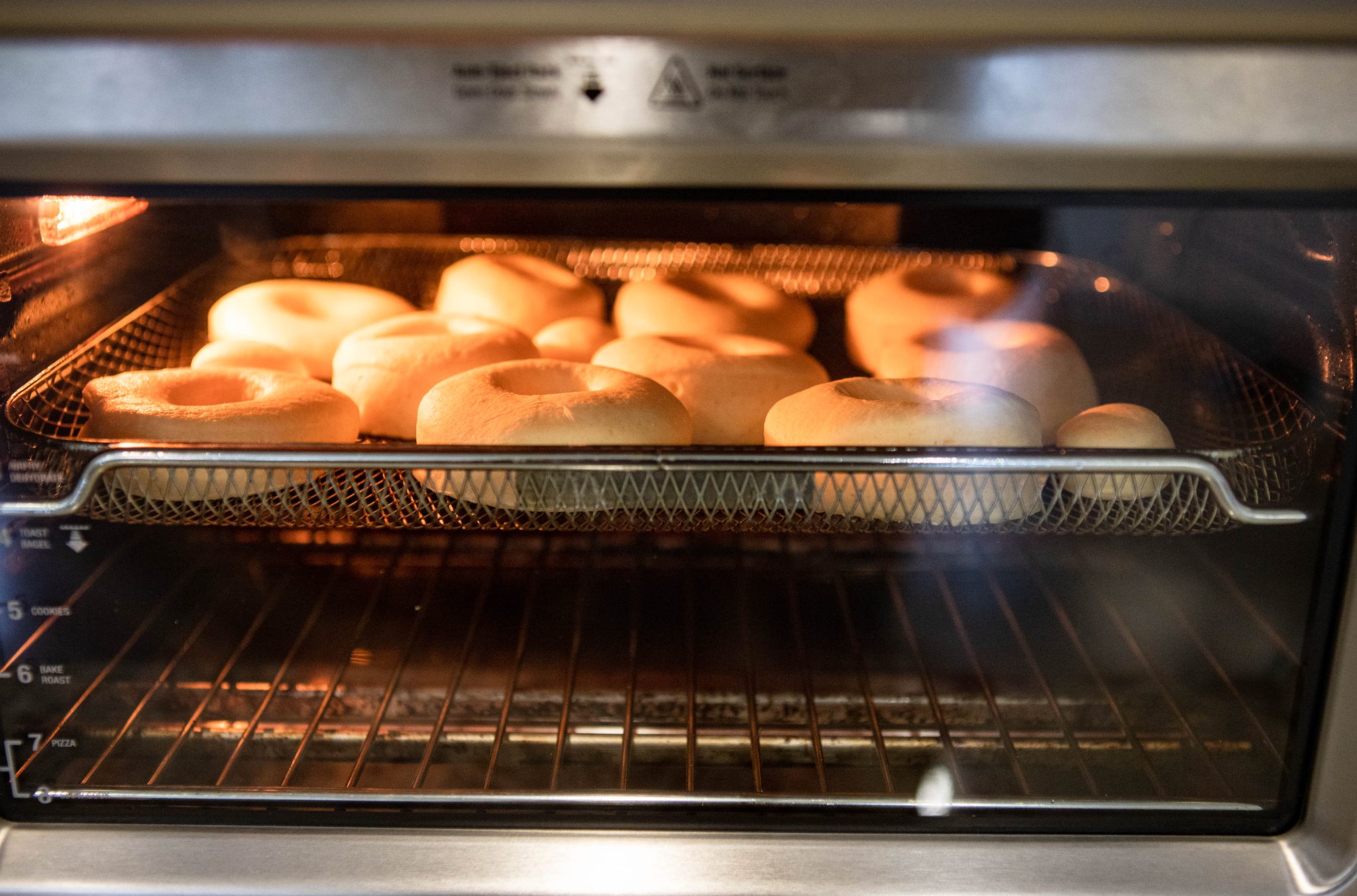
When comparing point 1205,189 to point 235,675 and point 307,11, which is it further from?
point 235,675

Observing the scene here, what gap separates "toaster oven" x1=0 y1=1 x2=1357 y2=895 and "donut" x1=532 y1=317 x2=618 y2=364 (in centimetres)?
16

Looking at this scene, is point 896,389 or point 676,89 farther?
point 896,389

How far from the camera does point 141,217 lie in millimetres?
1069

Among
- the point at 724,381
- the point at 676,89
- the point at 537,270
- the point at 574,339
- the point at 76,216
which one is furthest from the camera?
the point at 537,270

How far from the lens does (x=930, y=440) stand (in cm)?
91

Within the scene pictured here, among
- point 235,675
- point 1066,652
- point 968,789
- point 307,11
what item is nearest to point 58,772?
point 235,675

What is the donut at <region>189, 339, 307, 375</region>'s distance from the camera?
3.76 feet

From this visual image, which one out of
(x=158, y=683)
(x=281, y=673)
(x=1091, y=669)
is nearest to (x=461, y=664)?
(x=281, y=673)

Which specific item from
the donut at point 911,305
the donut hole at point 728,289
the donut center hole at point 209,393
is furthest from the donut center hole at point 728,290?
the donut center hole at point 209,393

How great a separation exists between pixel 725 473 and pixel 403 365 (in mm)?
417

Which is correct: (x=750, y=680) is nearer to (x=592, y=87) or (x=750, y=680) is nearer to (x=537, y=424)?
(x=537, y=424)

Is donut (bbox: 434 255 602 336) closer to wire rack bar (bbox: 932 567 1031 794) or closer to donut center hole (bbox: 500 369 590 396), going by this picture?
donut center hole (bbox: 500 369 590 396)

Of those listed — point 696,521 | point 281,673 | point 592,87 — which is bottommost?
point 281,673

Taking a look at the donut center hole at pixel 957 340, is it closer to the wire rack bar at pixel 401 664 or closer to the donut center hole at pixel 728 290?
the donut center hole at pixel 728 290
